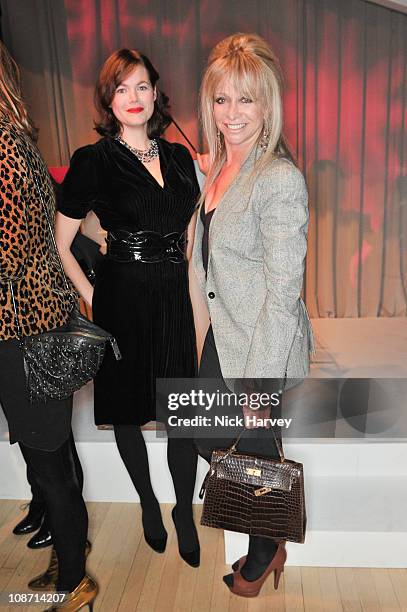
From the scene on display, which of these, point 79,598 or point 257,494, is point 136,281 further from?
point 79,598

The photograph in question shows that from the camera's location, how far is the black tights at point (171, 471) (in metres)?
2.09

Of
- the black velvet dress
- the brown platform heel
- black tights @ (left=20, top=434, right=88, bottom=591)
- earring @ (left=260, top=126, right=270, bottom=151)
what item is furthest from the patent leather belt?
Result: the brown platform heel

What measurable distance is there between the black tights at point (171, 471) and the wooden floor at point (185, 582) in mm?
93

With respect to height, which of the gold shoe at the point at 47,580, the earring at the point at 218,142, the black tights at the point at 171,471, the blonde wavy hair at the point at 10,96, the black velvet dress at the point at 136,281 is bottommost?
the gold shoe at the point at 47,580

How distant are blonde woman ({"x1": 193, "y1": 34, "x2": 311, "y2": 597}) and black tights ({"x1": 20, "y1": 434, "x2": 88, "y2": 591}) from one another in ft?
1.65

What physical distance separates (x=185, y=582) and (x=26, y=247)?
46.4 inches

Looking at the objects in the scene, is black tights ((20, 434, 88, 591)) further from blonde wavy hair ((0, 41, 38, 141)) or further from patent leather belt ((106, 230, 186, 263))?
blonde wavy hair ((0, 41, 38, 141))

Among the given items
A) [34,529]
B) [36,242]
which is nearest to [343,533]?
[34,529]

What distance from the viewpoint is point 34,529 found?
7.61 feet

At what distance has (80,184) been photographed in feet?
6.11

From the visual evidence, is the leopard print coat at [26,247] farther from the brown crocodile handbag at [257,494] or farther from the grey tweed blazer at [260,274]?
the brown crocodile handbag at [257,494]

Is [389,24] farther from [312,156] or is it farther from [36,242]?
[36,242]

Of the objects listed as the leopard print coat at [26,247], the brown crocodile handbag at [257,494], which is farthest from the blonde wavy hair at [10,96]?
the brown crocodile handbag at [257,494]

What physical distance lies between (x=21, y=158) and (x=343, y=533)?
4.83 feet
